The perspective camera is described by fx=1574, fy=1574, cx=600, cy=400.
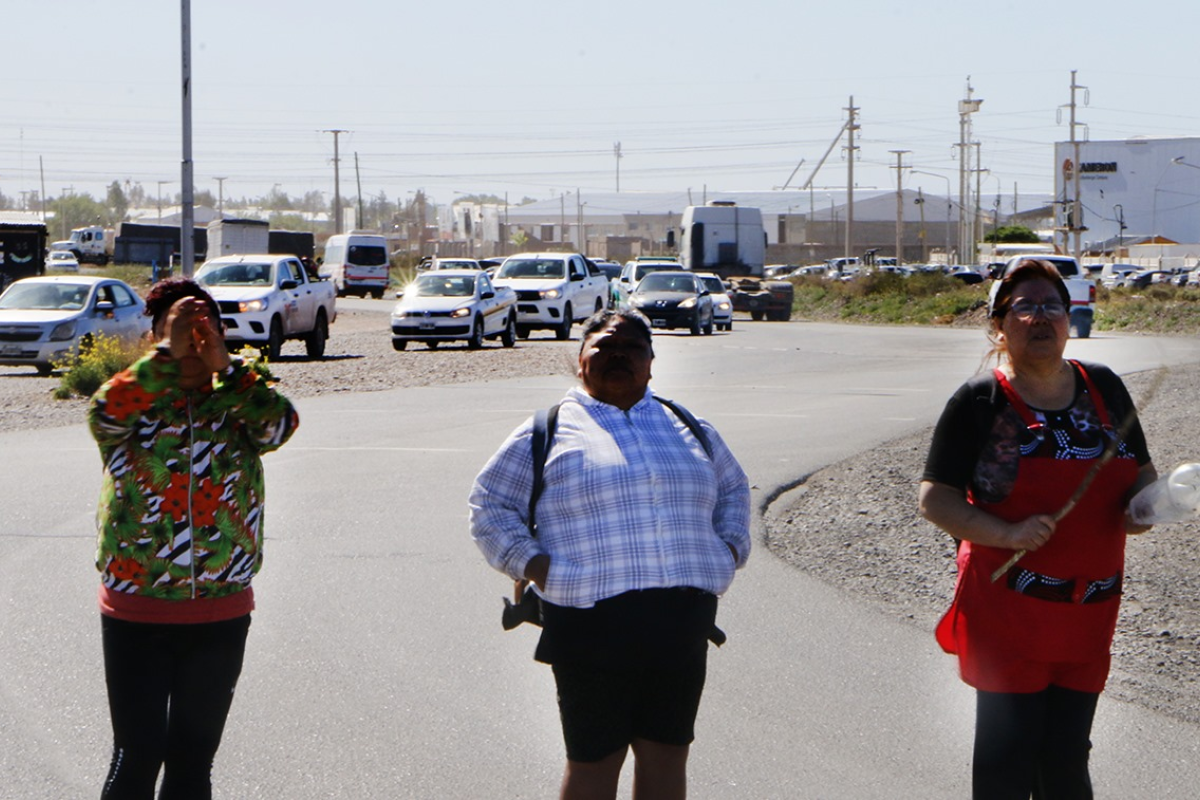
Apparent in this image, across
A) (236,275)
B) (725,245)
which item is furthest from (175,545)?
(725,245)

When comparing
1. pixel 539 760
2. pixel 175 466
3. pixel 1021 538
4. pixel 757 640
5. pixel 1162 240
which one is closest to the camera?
pixel 1021 538

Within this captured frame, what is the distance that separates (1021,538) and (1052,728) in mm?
A: 551

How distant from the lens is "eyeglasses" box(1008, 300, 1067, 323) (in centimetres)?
391

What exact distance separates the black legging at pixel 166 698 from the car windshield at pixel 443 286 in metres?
27.0

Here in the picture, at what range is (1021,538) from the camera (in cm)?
374

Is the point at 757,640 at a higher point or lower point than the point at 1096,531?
lower

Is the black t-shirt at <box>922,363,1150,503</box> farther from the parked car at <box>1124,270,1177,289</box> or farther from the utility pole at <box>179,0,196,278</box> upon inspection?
the parked car at <box>1124,270,1177,289</box>

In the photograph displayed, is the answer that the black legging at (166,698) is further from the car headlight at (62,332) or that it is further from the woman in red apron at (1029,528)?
the car headlight at (62,332)

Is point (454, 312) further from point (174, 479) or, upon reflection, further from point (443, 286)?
point (174, 479)

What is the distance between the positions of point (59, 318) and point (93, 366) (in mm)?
3837

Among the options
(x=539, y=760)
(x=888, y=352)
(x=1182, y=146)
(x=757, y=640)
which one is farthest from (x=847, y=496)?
(x=1182, y=146)

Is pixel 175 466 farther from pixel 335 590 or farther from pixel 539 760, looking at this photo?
pixel 335 590

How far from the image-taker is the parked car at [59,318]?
936 inches

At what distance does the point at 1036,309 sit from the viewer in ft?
12.8
